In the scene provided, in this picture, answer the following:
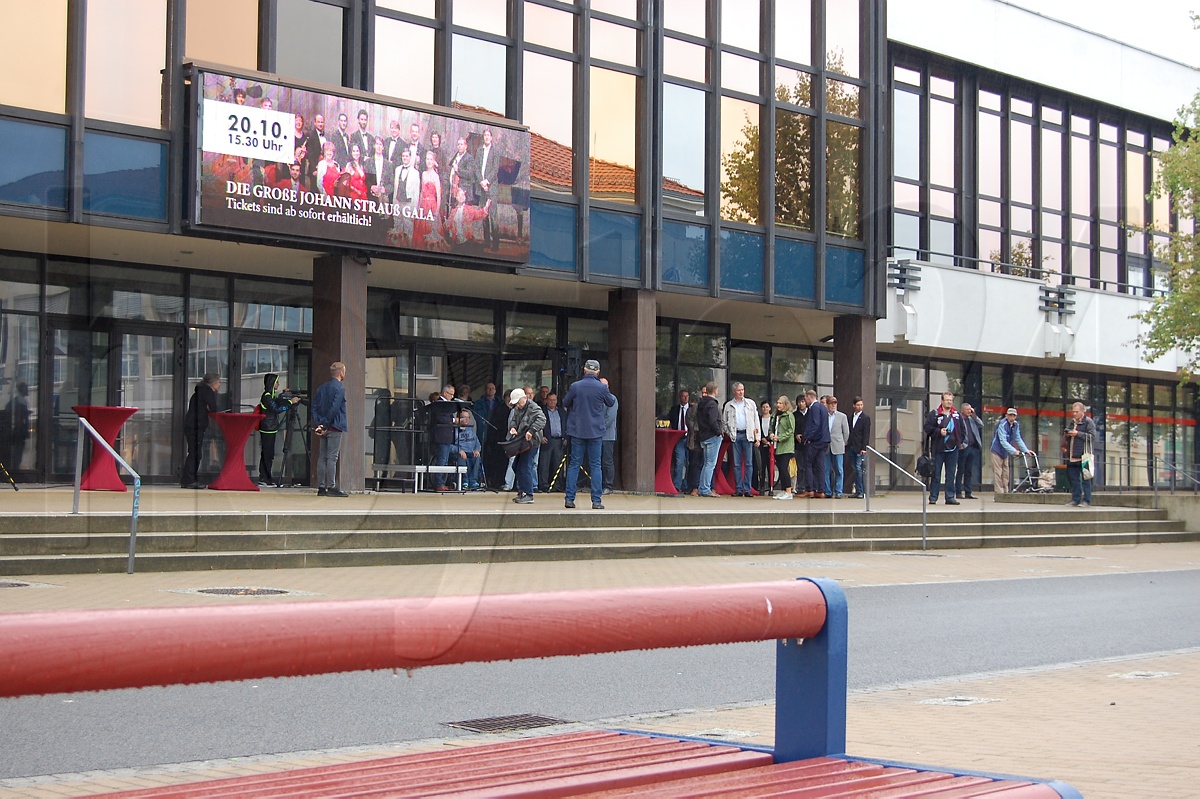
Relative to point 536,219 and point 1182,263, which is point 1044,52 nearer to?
point 1182,263

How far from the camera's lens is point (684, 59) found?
2634 cm

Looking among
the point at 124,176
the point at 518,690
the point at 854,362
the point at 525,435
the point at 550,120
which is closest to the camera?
the point at 518,690

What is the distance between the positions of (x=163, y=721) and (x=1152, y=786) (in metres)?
4.59

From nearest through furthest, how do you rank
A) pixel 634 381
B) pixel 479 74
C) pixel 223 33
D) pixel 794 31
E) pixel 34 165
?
pixel 34 165
pixel 223 33
pixel 479 74
pixel 634 381
pixel 794 31

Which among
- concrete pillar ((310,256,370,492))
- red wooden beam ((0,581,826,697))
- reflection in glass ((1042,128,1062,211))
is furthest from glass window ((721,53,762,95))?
red wooden beam ((0,581,826,697))

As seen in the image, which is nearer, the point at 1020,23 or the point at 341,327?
the point at 341,327

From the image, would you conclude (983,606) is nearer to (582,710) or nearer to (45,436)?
(582,710)

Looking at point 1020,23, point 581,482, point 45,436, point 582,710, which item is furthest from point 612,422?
point 1020,23

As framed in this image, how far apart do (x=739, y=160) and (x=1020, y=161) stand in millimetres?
12841

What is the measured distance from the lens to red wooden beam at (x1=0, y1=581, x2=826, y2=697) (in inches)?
80.7

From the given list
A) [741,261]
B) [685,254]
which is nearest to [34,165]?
[685,254]

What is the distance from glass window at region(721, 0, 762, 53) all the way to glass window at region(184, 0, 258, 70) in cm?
969

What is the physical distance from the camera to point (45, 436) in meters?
21.4

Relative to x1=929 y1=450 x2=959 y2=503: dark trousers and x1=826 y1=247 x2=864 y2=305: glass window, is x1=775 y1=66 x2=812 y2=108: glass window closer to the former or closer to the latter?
x1=826 y1=247 x2=864 y2=305: glass window
